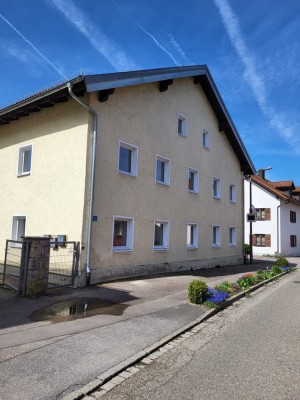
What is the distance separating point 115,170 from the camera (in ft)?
41.3

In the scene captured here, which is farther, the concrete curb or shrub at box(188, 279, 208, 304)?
shrub at box(188, 279, 208, 304)

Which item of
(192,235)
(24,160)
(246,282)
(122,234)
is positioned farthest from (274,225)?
(24,160)

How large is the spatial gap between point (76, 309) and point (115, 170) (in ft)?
19.5

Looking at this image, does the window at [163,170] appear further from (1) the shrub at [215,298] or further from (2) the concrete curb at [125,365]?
(2) the concrete curb at [125,365]

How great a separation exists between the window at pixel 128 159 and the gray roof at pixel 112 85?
232cm

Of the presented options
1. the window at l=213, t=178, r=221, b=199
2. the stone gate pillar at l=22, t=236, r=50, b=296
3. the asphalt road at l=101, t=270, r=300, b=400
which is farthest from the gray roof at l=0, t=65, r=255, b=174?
the asphalt road at l=101, t=270, r=300, b=400

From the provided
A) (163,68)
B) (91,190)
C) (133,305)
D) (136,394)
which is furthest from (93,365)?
(163,68)

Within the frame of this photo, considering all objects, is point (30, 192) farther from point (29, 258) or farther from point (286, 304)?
point (286, 304)

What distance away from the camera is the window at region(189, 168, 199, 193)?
18.0 meters

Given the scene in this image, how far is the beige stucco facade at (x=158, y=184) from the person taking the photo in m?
12.1

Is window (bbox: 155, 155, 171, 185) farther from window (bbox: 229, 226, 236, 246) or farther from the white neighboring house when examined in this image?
the white neighboring house

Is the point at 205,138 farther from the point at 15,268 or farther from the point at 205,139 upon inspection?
the point at 15,268

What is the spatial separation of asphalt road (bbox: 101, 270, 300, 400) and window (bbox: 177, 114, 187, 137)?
37.2 feet

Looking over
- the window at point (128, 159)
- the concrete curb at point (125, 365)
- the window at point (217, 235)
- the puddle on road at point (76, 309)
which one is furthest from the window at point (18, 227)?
the window at point (217, 235)
